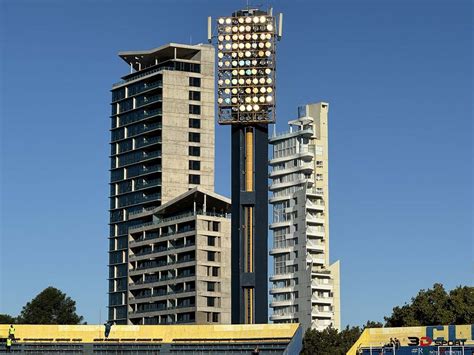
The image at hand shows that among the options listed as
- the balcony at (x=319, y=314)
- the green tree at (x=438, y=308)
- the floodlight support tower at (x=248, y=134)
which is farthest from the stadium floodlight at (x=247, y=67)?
the balcony at (x=319, y=314)

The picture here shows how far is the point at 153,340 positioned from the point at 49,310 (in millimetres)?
82390

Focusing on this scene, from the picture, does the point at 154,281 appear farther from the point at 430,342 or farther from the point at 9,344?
the point at 430,342

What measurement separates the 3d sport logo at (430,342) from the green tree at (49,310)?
90279 millimetres

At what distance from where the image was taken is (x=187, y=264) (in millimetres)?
183750

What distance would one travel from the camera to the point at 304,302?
197 metres

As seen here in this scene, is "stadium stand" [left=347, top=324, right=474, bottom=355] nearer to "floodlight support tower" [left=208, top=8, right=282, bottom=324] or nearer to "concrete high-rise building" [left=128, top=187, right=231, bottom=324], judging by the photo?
"floodlight support tower" [left=208, top=8, right=282, bottom=324]

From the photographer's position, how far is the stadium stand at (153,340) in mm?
112625

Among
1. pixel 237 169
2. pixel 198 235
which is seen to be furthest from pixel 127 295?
pixel 237 169

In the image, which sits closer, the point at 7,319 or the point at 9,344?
the point at 9,344

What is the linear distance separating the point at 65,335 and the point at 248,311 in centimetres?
2102

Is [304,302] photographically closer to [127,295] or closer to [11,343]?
[127,295]

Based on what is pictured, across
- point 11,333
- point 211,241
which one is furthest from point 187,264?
point 11,333

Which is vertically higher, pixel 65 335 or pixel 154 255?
pixel 154 255

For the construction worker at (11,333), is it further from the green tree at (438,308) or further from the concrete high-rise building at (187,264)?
the concrete high-rise building at (187,264)
